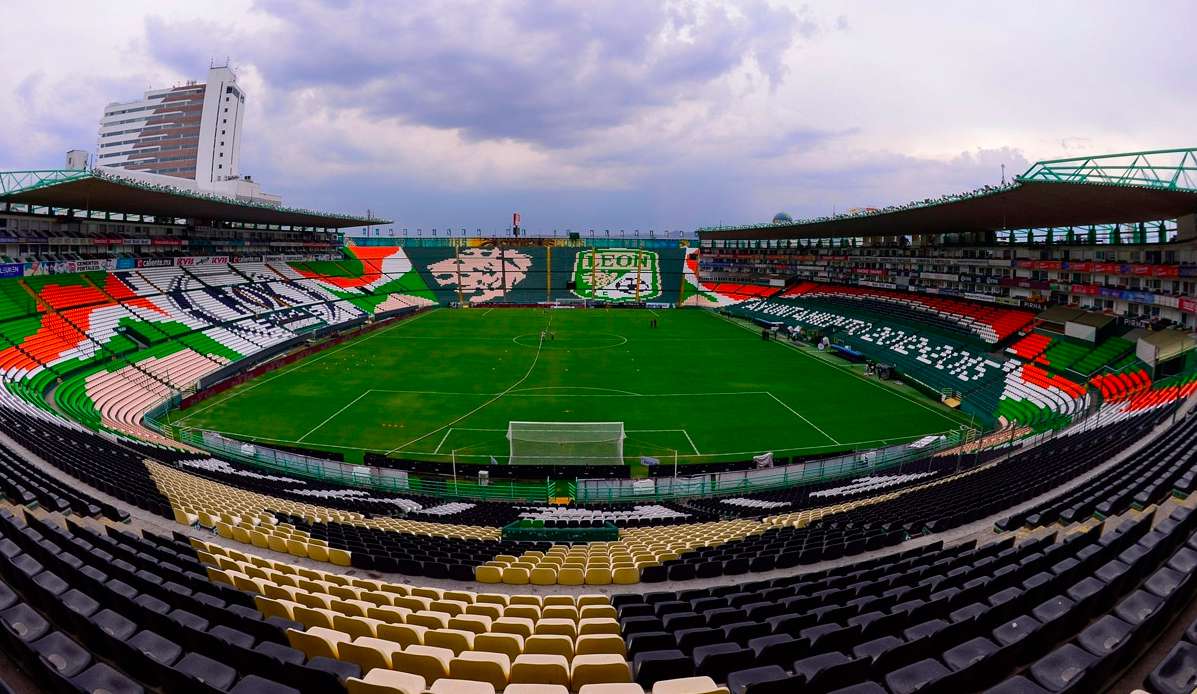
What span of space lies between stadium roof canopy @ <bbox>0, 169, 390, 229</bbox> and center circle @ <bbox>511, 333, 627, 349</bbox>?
3160 cm

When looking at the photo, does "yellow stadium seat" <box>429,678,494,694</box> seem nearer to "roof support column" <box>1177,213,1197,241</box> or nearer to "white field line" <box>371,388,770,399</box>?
"white field line" <box>371,388,770,399</box>

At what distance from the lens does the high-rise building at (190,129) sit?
116875mm

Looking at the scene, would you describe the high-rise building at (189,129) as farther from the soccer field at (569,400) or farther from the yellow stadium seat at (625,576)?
the yellow stadium seat at (625,576)

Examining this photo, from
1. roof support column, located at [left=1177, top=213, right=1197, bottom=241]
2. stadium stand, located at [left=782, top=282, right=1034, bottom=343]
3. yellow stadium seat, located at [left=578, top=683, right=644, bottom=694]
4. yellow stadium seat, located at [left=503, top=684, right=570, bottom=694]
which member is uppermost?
roof support column, located at [left=1177, top=213, right=1197, bottom=241]

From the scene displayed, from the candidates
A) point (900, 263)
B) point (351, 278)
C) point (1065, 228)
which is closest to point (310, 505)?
point (1065, 228)

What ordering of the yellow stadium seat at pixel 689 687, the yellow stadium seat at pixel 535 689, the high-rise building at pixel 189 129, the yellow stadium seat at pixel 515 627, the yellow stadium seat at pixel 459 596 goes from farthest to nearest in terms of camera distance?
the high-rise building at pixel 189 129 → the yellow stadium seat at pixel 459 596 → the yellow stadium seat at pixel 515 627 → the yellow stadium seat at pixel 535 689 → the yellow stadium seat at pixel 689 687

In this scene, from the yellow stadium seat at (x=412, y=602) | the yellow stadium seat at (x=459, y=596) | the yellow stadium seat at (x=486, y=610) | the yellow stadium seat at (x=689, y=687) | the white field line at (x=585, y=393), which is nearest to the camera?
the yellow stadium seat at (x=689, y=687)

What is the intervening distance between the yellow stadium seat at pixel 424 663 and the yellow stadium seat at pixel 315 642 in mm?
653

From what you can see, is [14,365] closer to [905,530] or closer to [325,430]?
[325,430]

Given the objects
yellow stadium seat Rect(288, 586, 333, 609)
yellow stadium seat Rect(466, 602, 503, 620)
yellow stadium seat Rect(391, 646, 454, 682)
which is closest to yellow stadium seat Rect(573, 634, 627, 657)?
yellow stadium seat Rect(391, 646, 454, 682)

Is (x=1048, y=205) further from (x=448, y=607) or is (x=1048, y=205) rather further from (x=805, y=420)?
(x=448, y=607)

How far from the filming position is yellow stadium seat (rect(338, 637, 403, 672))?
19.1ft

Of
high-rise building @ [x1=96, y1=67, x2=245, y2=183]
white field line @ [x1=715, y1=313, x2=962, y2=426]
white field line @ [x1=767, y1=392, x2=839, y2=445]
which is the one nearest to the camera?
white field line @ [x1=767, y1=392, x2=839, y2=445]

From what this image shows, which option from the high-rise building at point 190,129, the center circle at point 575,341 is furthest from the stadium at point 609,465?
the high-rise building at point 190,129
